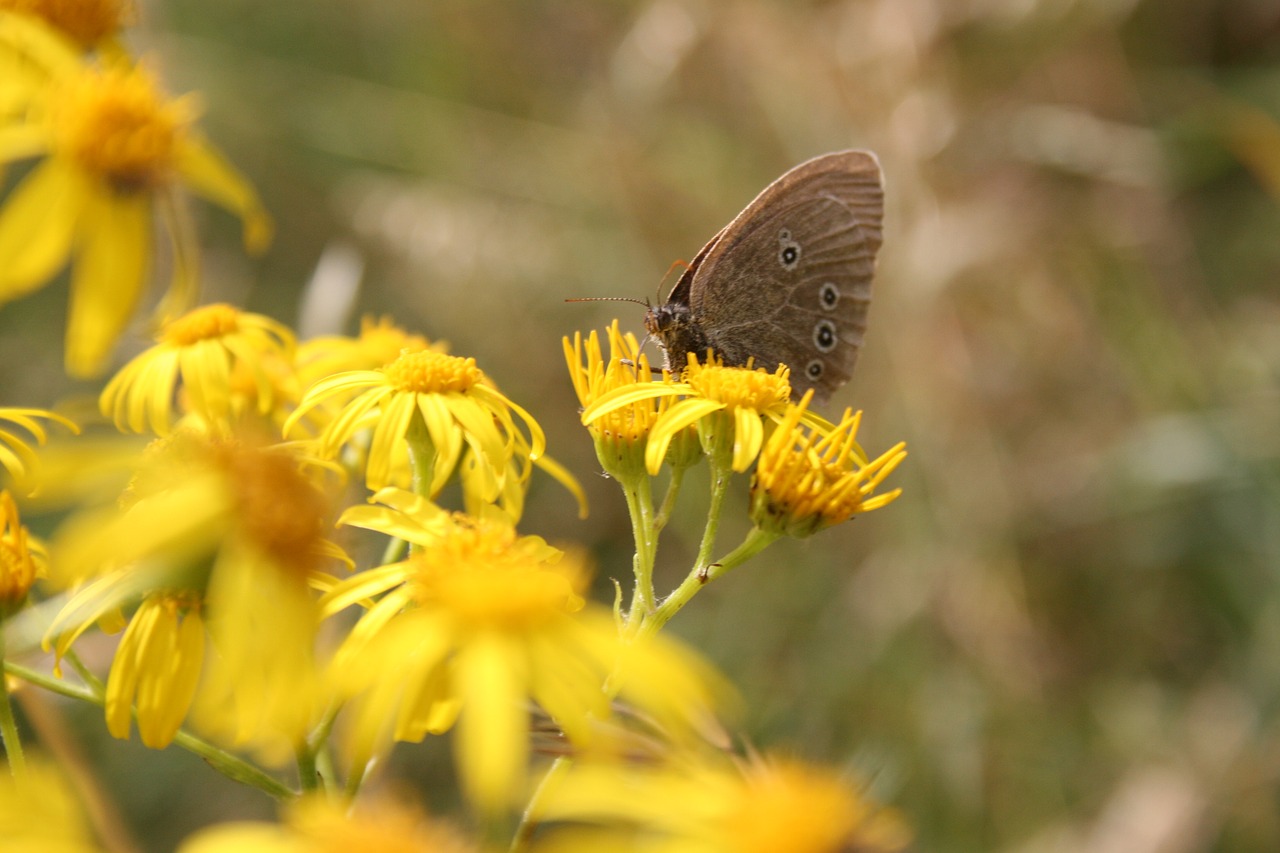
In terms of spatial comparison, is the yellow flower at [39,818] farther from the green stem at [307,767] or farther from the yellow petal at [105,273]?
the yellow petal at [105,273]

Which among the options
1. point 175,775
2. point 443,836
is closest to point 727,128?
point 175,775

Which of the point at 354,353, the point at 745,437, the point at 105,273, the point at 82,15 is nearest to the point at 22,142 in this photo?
the point at 105,273

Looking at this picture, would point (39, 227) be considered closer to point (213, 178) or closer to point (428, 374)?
point (213, 178)

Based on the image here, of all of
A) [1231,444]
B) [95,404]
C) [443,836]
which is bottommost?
[443,836]

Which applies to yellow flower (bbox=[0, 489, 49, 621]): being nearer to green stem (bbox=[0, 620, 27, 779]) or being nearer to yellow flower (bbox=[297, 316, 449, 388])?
green stem (bbox=[0, 620, 27, 779])

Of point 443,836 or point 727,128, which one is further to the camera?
point 727,128

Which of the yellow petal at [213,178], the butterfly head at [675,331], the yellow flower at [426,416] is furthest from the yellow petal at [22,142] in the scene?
the butterfly head at [675,331]

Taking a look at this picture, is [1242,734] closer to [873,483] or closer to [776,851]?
[873,483]

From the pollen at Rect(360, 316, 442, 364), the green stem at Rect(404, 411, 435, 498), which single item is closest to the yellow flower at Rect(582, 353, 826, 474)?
the green stem at Rect(404, 411, 435, 498)
